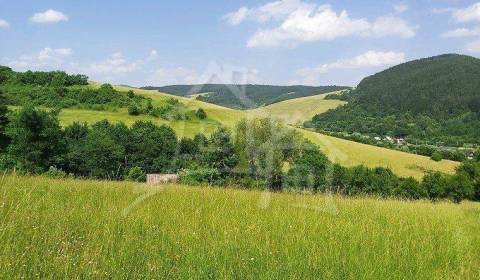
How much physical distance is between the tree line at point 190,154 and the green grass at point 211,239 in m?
15.2

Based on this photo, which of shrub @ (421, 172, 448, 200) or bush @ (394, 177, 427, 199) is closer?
bush @ (394, 177, 427, 199)

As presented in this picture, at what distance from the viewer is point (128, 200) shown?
7.29 m

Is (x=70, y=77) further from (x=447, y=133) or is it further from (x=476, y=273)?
(x=447, y=133)

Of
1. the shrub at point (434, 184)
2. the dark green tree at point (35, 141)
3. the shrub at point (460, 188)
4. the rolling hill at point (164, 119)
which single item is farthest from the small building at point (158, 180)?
the shrub at point (460, 188)

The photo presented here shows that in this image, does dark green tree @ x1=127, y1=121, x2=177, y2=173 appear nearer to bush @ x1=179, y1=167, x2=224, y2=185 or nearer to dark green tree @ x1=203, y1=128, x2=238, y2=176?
dark green tree @ x1=203, y1=128, x2=238, y2=176

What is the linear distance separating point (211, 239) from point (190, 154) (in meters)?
41.2

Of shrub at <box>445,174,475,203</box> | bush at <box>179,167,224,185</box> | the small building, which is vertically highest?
the small building

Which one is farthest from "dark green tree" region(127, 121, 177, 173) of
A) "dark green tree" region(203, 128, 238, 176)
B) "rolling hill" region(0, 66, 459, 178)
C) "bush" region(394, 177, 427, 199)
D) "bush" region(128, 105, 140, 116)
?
"bush" region(394, 177, 427, 199)

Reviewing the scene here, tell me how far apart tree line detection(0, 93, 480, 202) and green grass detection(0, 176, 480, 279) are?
15150mm

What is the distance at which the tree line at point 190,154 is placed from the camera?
34.6 meters

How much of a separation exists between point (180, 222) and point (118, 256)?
1.50m

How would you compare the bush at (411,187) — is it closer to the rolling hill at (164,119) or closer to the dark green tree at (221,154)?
the rolling hill at (164,119)

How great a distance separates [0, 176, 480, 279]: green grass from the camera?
4.37 metres

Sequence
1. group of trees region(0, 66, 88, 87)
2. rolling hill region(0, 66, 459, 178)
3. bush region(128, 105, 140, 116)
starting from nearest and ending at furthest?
rolling hill region(0, 66, 459, 178) < bush region(128, 105, 140, 116) < group of trees region(0, 66, 88, 87)
